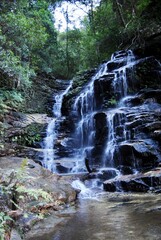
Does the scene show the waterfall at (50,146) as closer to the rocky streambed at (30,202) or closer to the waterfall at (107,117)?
the waterfall at (107,117)

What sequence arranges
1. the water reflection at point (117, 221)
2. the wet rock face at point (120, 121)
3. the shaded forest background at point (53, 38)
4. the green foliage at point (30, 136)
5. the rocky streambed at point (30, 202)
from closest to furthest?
the water reflection at point (117, 221)
the rocky streambed at point (30, 202)
the wet rock face at point (120, 121)
the shaded forest background at point (53, 38)
the green foliage at point (30, 136)

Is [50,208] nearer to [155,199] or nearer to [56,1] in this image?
[155,199]

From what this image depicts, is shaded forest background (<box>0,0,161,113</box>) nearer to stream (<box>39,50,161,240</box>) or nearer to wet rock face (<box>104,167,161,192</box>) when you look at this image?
stream (<box>39,50,161,240</box>)

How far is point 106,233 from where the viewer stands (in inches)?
155


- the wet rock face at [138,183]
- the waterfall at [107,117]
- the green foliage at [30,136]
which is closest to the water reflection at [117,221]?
the wet rock face at [138,183]

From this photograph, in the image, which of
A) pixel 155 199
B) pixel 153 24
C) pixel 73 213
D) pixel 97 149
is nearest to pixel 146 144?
pixel 97 149

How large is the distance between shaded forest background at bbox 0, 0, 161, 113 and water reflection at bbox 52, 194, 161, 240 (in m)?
6.40

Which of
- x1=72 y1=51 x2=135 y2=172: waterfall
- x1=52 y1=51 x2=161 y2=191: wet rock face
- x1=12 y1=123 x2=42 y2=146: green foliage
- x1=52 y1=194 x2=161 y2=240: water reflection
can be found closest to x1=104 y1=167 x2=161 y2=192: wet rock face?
x1=52 y1=51 x2=161 y2=191: wet rock face

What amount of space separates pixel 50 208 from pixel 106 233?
1951 mm

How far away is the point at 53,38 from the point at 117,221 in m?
20.6

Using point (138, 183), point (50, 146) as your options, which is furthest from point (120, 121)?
point (138, 183)

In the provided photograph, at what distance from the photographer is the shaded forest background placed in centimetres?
1092

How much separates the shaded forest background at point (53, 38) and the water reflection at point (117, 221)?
640 centimetres

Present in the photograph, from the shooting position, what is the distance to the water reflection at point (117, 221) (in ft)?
12.5
